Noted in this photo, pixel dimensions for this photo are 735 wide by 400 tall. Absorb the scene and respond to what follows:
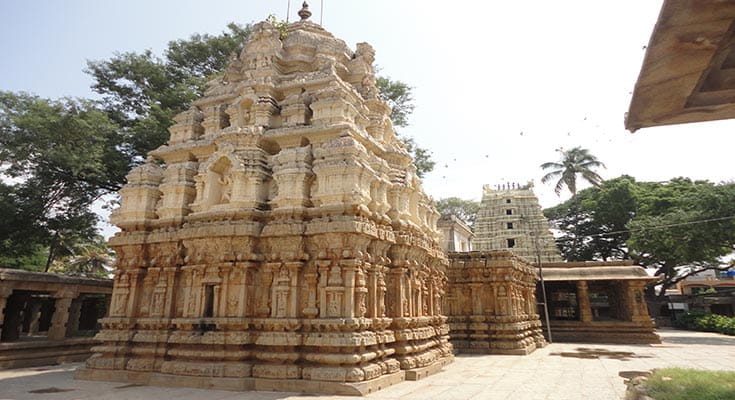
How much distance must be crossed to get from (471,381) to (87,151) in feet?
55.9

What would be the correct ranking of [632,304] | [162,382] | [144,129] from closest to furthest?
[162,382] < [144,129] < [632,304]

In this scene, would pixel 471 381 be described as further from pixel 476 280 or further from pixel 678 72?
pixel 678 72

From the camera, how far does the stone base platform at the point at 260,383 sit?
819 centimetres

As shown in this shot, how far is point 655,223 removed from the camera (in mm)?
31516

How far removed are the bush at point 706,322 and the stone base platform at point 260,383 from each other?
28090mm

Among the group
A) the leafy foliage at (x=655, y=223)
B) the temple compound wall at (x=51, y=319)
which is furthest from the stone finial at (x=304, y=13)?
the leafy foliage at (x=655, y=223)

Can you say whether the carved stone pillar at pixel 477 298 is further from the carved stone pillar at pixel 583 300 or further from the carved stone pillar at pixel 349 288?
the carved stone pillar at pixel 583 300

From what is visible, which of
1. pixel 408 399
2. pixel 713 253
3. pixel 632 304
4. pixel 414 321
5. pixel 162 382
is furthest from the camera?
pixel 713 253

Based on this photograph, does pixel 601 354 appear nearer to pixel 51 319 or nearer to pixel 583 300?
pixel 583 300

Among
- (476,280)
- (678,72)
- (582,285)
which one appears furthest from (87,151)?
(582,285)

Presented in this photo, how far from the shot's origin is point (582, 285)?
941 inches

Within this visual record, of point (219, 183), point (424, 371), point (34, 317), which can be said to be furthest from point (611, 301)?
point (34, 317)

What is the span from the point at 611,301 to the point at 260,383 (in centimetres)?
2453

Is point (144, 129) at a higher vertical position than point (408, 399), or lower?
higher
